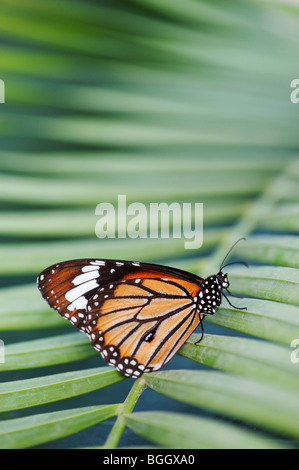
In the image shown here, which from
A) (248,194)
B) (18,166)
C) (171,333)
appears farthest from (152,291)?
(18,166)

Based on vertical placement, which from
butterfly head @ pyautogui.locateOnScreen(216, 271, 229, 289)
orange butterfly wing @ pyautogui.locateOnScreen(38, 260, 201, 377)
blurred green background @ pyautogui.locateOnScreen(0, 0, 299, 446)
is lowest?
orange butterfly wing @ pyautogui.locateOnScreen(38, 260, 201, 377)

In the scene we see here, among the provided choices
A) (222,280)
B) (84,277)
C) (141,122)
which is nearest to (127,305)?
(84,277)

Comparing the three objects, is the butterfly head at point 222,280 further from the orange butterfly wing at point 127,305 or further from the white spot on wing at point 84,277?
the white spot on wing at point 84,277

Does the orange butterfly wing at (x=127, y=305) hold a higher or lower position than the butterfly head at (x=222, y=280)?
lower

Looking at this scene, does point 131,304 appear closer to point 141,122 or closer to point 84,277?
point 84,277

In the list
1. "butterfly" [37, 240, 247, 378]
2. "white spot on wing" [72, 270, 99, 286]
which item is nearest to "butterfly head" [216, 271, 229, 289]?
"butterfly" [37, 240, 247, 378]

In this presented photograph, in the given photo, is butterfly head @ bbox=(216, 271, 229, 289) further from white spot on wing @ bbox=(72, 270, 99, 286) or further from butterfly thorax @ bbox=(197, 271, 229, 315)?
white spot on wing @ bbox=(72, 270, 99, 286)

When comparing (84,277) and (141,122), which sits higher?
(141,122)

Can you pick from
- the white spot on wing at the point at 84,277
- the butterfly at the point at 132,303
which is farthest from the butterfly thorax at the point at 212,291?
the white spot on wing at the point at 84,277
